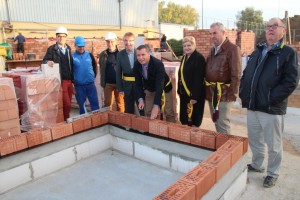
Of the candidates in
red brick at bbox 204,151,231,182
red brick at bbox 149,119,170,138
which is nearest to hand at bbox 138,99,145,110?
red brick at bbox 149,119,170,138

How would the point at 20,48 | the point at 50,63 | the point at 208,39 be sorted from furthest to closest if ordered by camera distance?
the point at 20,48
the point at 208,39
the point at 50,63

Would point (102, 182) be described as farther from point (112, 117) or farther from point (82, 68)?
point (82, 68)

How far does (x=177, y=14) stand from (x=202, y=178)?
3137 inches

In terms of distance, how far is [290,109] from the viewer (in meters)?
6.60

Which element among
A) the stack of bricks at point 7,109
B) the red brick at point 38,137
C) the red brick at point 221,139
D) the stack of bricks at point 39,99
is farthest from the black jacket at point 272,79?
the stack of bricks at point 7,109

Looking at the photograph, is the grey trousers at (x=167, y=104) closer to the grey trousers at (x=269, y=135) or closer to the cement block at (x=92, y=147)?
the cement block at (x=92, y=147)

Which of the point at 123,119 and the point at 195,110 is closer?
the point at 123,119

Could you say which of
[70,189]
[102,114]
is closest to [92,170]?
[70,189]

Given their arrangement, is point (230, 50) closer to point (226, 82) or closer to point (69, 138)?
point (226, 82)

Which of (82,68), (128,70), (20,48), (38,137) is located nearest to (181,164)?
(38,137)

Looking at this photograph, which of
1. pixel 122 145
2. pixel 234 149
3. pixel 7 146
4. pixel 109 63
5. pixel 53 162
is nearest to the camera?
pixel 234 149

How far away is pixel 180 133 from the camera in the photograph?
314cm

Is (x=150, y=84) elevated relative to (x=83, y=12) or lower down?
lower down

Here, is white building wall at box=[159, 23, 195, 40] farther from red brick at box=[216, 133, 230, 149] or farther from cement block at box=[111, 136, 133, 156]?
red brick at box=[216, 133, 230, 149]
